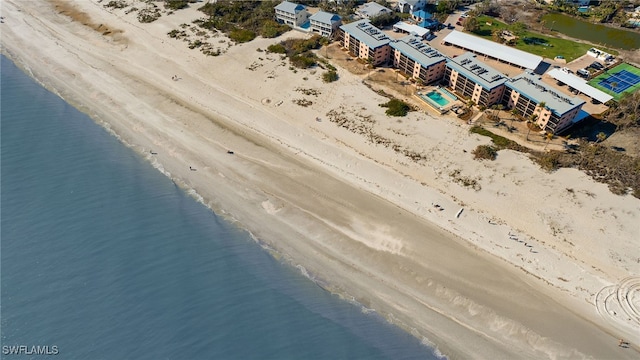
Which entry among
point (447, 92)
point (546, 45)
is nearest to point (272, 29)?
point (447, 92)

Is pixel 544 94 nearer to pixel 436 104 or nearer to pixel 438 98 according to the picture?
pixel 438 98

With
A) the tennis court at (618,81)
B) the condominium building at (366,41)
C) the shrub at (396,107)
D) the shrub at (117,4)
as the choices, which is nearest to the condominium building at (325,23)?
the condominium building at (366,41)

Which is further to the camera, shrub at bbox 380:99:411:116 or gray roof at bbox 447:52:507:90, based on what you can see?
shrub at bbox 380:99:411:116

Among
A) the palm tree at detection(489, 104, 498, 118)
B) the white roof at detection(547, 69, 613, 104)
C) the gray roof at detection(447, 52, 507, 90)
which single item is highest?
the gray roof at detection(447, 52, 507, 90)

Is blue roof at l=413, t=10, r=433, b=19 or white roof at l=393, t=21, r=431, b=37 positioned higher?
blue roof at l=413, t=10, r=433, b=19

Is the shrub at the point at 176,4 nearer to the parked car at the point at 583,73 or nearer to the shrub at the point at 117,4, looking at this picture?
the shrub at the point at 117,4

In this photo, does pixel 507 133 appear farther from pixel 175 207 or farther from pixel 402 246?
pixel 175 207

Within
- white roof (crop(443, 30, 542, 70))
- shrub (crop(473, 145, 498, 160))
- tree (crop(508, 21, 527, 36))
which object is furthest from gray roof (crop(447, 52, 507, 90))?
tree (crop(508, 21, 527, 36))

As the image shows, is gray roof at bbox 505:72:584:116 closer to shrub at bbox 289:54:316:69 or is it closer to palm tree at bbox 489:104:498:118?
palm tree at bbox 489:104:498:118
